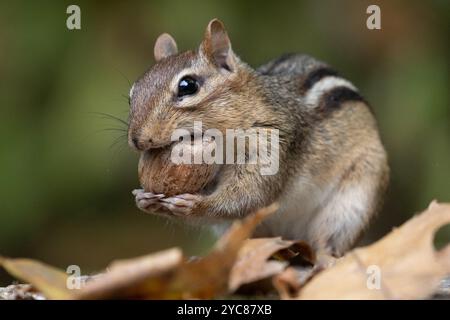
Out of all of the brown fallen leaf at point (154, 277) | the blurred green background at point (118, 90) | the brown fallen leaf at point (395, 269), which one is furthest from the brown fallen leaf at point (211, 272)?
the blurred green background at point (118, 90)

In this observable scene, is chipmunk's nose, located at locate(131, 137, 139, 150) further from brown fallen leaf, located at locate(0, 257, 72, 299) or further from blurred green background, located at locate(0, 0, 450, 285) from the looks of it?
blurred green background, located at locate(0, 0, 450, 285)

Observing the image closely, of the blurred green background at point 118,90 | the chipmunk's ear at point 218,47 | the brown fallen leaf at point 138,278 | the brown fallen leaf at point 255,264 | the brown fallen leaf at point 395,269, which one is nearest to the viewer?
the brown fallen leaf at point 138,278

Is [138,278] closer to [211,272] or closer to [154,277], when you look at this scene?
[154,277]

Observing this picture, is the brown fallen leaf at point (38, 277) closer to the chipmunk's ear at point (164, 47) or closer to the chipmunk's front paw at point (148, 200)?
the chipmunk's front paw at point (148, 200)

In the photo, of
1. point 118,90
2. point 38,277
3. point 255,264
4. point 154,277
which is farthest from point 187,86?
point 118,90

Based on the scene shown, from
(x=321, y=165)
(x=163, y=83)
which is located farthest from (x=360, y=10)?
(x=163, y=83)

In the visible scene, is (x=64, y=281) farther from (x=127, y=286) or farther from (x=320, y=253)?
(x=320, y=253)

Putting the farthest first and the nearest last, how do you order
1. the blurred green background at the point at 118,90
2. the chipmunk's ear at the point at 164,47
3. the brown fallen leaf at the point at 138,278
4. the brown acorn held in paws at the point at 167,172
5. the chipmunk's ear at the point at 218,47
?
the blurred green background at the point at 118,90 < the chipmunk's ear at the point at 164,47 < the chipmunk's ear at the point at 218,47 < the brown acorn held in paws at the point at 167,172 < the brown fallen leaf at the point at 138,278
